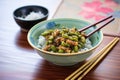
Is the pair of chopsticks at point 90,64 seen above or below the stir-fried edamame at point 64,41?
below

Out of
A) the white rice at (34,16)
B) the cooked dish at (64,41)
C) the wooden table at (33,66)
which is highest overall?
the cooked dish at (64,41)

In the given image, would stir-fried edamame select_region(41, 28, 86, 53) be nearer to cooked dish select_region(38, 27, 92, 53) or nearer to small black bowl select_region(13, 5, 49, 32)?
cooked dish select_region(38, 27, 92, 53)

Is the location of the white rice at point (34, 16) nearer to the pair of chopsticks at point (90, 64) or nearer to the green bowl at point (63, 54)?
the green bowl at point (63, 54)

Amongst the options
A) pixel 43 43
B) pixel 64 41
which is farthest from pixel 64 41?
pixel 43 43

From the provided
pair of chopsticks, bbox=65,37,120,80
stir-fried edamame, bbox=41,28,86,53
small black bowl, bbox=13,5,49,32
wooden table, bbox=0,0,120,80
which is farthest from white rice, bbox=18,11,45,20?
pair of chopsticks, bbox=65,37,120,80

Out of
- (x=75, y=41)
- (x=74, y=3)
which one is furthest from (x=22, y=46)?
(x=74, y=3)

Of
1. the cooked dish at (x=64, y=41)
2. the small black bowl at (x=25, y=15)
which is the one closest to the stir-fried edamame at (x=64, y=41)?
the cooked dish at (x=64, y=41)

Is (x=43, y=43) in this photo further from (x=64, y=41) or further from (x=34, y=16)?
(x=34, y=16)
